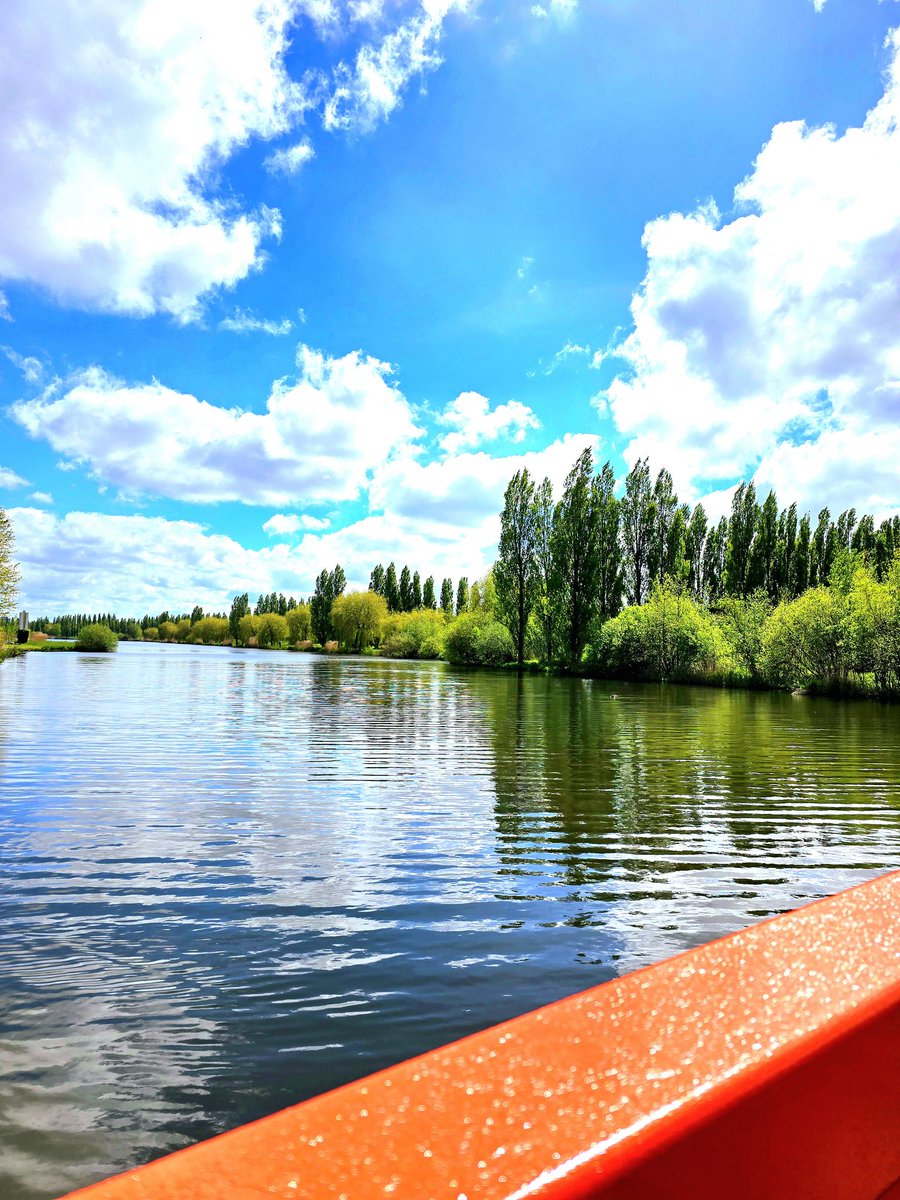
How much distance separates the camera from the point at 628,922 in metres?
5.38

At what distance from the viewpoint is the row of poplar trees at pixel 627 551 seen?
189 ft

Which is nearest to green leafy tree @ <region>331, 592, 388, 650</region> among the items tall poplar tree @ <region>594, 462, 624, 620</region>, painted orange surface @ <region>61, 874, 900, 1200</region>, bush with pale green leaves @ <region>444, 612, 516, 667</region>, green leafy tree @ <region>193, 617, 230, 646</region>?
bush with pale green leaves @ <region>444, 612, 516, 667</region>

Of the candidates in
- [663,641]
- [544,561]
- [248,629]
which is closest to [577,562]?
[544,561]

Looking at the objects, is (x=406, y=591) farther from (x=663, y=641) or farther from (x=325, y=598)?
(x=663, y=641)

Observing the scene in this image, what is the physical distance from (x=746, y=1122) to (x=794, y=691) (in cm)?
4115

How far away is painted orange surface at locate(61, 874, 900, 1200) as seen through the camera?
677 mm

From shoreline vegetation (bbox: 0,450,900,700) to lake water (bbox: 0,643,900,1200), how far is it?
2308cm

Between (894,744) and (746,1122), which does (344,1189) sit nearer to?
(746,1122)

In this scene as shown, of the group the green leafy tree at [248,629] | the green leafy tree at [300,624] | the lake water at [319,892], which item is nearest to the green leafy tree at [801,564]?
the lake water at [319,892]

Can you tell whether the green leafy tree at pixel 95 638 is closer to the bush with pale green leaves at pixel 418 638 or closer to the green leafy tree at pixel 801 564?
the bush with pale green leaves at pixel 418 638

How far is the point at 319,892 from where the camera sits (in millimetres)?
5965

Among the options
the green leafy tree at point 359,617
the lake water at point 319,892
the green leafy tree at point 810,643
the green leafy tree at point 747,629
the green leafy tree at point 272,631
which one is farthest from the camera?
the green leafy tree at point 272,631

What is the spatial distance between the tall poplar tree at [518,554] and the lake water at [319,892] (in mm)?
45437

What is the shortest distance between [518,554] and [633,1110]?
6018cm
